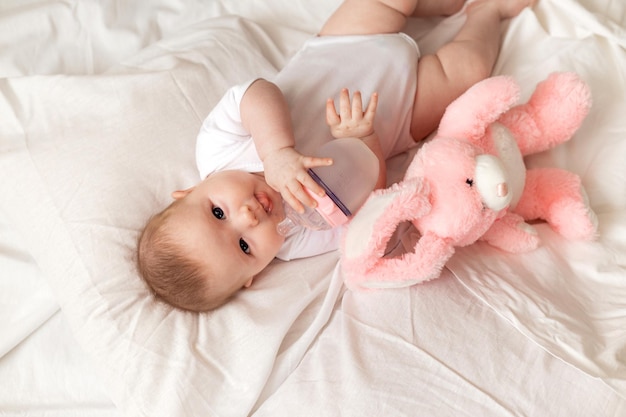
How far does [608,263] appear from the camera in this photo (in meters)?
1.10

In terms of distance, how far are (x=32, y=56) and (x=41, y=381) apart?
2.62 ft

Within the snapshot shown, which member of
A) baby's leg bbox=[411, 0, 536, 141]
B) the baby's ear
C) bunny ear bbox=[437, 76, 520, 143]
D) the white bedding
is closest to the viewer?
the white bedding

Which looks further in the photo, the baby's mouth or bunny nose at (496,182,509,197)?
the baby's mouth

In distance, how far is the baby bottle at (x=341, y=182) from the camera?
1.03 m

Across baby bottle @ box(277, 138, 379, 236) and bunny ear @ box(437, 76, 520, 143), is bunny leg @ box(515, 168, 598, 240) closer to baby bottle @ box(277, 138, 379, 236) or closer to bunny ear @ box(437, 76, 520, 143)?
bunny ear @ box(437, 76, 520, 143)

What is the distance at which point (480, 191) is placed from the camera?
101 cm

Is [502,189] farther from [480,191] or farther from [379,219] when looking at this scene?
[379,219]

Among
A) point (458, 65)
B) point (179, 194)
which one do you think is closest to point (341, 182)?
point (179, 194)

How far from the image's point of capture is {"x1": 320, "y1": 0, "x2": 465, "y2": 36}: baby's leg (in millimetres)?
1383

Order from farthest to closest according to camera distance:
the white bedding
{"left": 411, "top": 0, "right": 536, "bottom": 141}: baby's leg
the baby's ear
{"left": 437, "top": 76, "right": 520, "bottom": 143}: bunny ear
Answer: {"left": 411, "top": 0, "right": 536, "bottom": 141}: baby's leg → the baby's ear → {"left": 437, "top": 76, "right": 520, "bottom": 143}: bunny ear → the white bedding

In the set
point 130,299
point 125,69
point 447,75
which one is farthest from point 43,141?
point 447,75

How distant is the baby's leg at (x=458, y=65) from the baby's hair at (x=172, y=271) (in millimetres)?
613

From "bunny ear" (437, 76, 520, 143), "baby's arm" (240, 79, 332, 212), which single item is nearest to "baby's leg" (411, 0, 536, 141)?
"bunny ear" (437, 76, 520, 143)

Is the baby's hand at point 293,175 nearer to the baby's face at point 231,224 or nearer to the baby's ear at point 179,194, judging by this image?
the baby's face at point 231,224
